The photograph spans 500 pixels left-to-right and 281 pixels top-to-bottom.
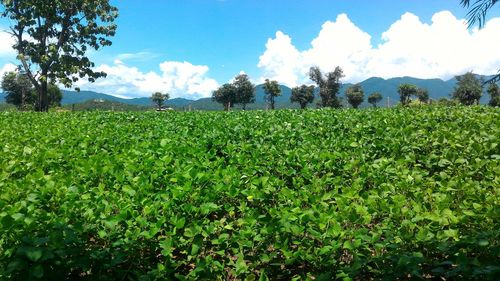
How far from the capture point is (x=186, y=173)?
435 cm

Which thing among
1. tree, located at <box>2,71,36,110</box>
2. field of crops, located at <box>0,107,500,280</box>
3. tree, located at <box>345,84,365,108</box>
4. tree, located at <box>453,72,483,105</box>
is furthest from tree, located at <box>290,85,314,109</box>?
field of crops, located at <box>0,107,500,280</box>

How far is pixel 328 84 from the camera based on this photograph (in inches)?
3120

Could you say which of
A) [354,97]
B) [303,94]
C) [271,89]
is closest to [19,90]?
[271,89]

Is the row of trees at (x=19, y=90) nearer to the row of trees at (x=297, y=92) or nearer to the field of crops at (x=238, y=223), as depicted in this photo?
the row of trees at (x=297, y=92)

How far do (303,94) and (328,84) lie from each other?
1808cm

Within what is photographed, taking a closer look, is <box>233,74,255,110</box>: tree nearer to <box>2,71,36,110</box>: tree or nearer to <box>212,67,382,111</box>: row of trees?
<box>212,67,382,111</box>: row of trees

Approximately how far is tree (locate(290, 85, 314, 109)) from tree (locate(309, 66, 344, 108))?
16094mm

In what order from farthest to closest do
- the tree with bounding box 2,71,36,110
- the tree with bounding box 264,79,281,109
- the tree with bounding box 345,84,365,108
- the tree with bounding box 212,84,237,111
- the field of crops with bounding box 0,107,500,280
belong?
the tree with bounding box 345,84,365,108, the tree with bounding box 212,84,237,111, the tree with bounding box 264,79,281,109, the tree with bounding box 2,71,36,110, the field of crops with bounding box 0,107,500,280

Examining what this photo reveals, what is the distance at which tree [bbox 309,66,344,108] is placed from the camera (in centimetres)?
7853

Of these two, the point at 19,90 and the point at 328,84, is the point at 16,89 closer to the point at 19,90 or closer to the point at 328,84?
the point at 19,90

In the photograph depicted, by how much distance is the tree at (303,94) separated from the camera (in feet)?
317

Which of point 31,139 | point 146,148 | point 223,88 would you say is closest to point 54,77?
point 31,139

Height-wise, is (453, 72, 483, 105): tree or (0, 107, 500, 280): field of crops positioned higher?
(453, 72, 483, 105): tree

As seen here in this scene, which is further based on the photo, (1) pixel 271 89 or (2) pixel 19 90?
(1) pixel 271 89
